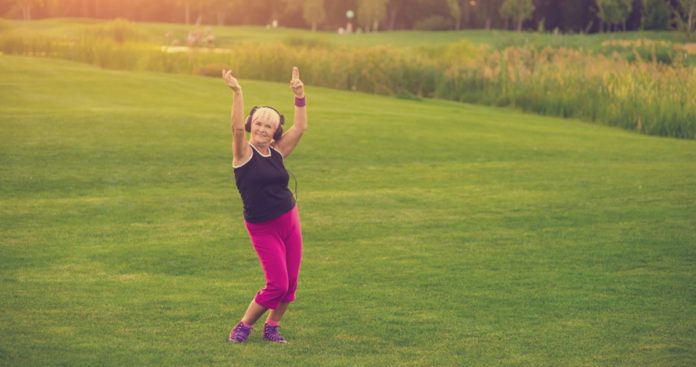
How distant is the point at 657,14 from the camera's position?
254ft

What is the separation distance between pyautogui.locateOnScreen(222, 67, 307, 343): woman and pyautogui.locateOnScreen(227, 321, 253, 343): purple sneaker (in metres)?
0.03

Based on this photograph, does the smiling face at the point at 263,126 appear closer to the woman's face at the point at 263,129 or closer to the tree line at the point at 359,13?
the woman's face at the point at 263,129

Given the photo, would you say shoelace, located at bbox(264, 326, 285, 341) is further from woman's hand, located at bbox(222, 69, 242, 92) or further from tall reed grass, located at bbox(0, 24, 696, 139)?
tall reed grass, located at bbox(0, 24, 696, 139)

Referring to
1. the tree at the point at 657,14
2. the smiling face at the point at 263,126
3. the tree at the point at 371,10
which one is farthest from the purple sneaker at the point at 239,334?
the tree at the point at 371,10

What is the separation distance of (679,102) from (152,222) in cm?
1509

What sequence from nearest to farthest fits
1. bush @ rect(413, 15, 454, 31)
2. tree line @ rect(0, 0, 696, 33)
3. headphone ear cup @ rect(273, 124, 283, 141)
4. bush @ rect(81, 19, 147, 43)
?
headphone ear cup @ rect(273, 124, 283, 141) < bush @ rect(81, 19, 147, 43) < tree line @ rect(0, 0, 696, 33) < bush @ rect(413, 15, 454, 31)

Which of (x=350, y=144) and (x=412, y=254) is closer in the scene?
(x=412, y=254)

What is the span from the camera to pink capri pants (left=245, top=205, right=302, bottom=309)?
263 inches

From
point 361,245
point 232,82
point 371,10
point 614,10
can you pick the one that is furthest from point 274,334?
point 371,10

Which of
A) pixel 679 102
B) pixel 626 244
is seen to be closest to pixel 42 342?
pixel 626 244

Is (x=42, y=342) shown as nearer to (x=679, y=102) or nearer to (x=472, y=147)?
(x=472, y=147)

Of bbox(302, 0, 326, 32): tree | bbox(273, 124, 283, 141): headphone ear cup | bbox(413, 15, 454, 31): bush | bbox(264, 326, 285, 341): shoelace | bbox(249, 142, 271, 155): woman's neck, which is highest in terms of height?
bbox(302, 0, 326, 32): tree

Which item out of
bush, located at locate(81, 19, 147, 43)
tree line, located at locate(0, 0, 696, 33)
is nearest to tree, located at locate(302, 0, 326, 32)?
tree line, located at locate(0, 0, 696, 33)

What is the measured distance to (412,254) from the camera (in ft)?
33.3
